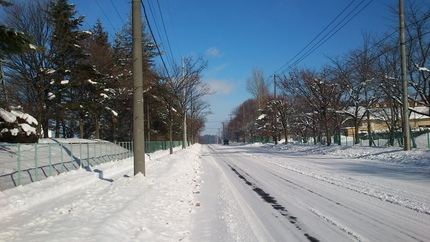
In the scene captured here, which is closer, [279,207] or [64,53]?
[279,207]

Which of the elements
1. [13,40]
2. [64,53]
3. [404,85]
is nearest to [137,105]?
[13,40]

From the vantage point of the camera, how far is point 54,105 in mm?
27875

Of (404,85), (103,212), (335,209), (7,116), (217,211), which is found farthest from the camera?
(404,85)

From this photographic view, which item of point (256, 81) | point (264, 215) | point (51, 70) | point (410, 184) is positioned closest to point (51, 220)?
point (264, 215)

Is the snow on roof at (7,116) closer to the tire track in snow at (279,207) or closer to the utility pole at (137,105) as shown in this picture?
the utility pole at (137,105)

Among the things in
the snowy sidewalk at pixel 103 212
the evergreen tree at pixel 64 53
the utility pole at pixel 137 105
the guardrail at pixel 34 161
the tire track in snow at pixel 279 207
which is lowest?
the tire track in snow at pixel 279 207

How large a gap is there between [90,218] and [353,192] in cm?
721

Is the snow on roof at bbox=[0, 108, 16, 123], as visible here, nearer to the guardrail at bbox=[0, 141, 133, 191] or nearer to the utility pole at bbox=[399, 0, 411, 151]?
the guardrail at bbox=[0, 141, 133, 191]

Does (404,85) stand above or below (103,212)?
above

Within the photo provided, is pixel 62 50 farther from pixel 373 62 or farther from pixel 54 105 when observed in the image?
pixel 373 62

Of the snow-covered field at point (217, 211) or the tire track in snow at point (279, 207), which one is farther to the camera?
the tire track in snow at point (279, 207)

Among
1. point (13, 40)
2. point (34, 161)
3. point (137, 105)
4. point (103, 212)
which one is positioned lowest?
point (103, 212)

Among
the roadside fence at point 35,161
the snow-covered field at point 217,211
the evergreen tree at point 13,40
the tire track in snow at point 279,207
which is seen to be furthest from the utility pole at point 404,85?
the evergreen tree at point 13,40

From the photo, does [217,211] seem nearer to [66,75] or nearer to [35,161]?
[35,161]
